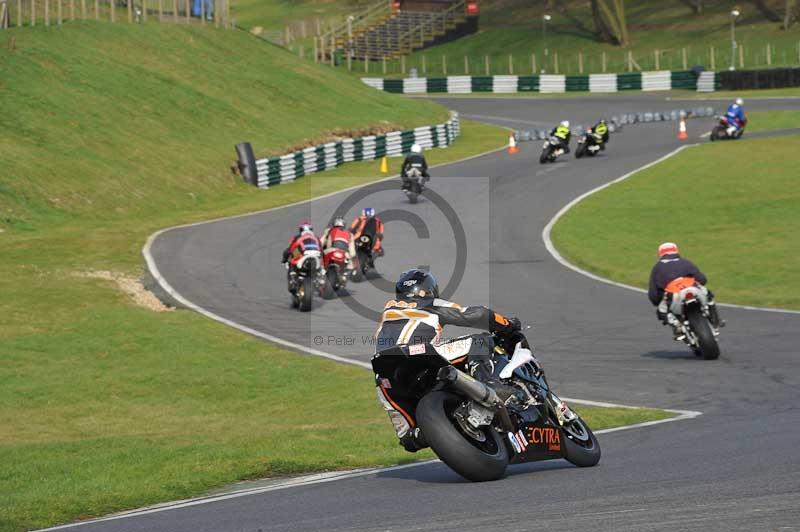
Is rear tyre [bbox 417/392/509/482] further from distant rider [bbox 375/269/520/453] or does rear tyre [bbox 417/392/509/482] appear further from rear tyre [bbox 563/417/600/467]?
rear tyre [bbox 563/417/600/467]

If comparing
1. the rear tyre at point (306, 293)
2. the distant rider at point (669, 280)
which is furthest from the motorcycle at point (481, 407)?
the rear tyre at point (306, 293)

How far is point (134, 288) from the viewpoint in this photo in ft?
86.1

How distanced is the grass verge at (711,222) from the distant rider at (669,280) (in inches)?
206

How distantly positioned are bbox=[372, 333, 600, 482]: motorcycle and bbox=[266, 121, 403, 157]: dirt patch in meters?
37.3

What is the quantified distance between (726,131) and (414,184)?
693 inches

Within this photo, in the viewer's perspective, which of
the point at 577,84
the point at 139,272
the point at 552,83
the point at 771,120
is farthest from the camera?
the point at 552,83

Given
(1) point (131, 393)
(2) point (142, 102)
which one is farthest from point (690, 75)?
(1) point (131, 393)

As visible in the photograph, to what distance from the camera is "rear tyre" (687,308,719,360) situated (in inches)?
691

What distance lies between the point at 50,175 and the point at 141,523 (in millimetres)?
30951

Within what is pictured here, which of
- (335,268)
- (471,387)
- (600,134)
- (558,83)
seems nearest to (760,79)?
(558,83)

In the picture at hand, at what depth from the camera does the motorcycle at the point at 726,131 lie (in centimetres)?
4900

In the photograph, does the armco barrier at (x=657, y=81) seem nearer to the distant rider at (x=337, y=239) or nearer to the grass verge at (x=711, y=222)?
the grass verge at (x=711, y=222)

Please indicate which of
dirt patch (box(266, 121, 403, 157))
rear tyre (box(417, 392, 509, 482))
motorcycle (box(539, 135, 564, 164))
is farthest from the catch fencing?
rear tyre (box(417, 392, 509, 482))

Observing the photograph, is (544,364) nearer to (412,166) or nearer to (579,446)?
(579,446)
